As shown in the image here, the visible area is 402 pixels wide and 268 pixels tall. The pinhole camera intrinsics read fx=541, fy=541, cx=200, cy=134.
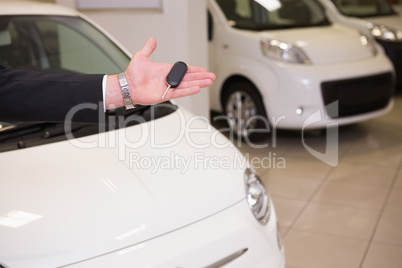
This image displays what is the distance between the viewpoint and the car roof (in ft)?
9.37

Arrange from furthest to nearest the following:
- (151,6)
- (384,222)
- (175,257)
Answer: (151,6)
(384,222)
(175,257)

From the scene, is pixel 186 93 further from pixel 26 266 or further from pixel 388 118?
pixel 388 118

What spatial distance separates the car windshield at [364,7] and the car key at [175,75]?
5692 millimetres

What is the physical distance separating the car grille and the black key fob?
338 cm

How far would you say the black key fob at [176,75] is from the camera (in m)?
1.55

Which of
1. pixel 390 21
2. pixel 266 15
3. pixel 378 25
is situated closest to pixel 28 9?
pixel 266 15

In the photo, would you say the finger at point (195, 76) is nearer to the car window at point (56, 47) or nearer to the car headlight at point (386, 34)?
the car window at point (56, 47)

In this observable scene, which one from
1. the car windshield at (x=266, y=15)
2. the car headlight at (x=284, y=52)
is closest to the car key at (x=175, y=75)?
the car headlight at (x=284, y=52)

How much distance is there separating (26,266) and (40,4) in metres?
1.84

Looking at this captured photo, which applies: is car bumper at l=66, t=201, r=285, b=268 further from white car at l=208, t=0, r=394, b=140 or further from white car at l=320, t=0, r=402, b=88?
white car at l=320, t=0, r=402, b=88

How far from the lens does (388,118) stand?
611 cm

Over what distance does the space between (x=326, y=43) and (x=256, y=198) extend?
10.2 feet

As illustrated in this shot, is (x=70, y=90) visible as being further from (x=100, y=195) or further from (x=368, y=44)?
(x=368, y=44)

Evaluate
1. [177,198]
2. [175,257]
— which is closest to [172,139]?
[177,198]
